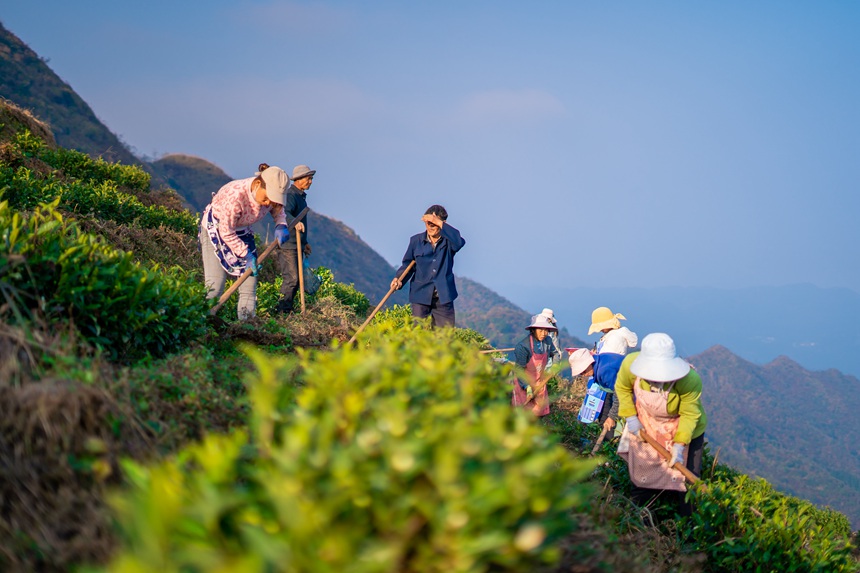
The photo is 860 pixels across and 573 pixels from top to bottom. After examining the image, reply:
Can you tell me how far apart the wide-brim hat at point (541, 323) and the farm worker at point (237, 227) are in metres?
3.34

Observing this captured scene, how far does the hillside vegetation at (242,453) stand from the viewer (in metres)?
1.95

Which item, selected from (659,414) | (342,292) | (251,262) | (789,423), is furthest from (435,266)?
(789,423)

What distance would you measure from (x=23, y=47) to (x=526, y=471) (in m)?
51.1

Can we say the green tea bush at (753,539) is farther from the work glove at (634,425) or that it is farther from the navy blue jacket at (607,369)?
the navy blue jacket at (607,369)

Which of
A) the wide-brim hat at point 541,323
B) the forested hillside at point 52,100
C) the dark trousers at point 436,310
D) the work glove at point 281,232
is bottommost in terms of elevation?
the dark trousers at point 436,310

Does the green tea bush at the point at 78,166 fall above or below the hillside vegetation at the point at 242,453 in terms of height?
above

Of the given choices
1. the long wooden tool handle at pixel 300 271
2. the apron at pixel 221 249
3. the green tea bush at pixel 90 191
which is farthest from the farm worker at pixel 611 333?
the green tea bush at pixel 90 191

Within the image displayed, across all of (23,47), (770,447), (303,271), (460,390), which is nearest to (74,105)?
(23,47)

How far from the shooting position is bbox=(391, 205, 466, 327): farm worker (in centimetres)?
895

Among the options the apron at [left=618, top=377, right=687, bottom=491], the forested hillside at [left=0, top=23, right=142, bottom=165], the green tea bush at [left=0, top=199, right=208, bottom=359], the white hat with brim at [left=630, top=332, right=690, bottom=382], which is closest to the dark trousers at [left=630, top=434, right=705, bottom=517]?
the apron at [left=618, top=377, right=687, bottom=491]

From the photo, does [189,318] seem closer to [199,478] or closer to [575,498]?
[199,478]

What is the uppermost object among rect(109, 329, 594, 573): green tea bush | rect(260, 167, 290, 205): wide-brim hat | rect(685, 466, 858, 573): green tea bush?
rect(260, 167, 290, 205): wide-brim hat

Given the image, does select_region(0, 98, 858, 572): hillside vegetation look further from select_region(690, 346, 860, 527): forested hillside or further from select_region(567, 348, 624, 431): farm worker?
select_region(690, 346, 860, 527): forested hillside

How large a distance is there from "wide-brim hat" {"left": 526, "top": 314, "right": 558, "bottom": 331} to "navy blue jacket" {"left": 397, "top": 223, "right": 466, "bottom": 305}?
105 cm
